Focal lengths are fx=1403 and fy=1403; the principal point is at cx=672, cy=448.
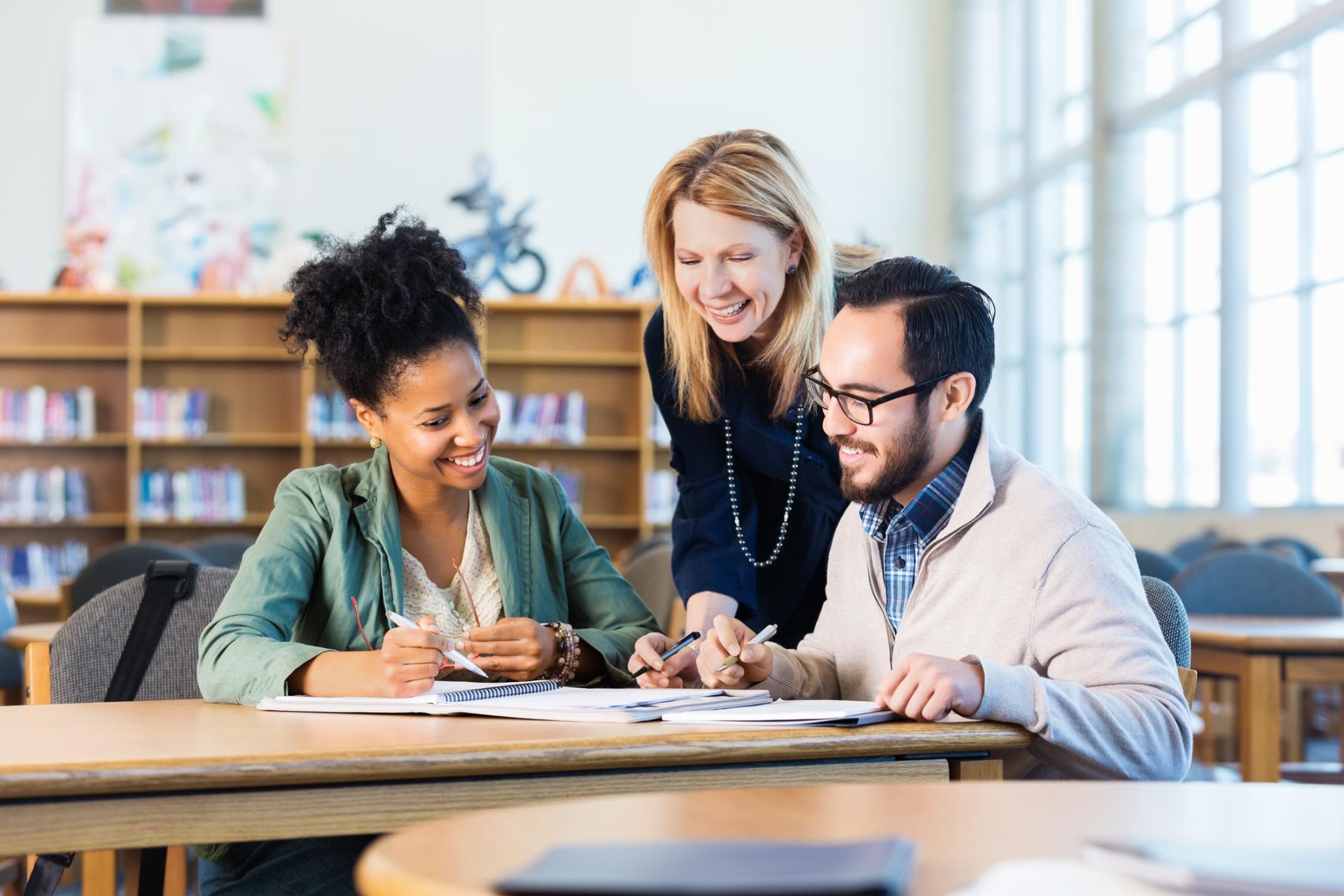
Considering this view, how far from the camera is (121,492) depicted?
712 cm

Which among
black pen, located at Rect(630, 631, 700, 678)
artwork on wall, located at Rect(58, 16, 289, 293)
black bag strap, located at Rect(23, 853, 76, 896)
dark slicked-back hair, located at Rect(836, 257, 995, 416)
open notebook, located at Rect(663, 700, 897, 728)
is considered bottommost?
black bag strap, located at Rect(23, 853, 76, 896)

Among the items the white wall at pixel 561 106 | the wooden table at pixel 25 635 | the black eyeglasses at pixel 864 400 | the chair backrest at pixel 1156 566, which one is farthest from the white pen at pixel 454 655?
the white wall at pixel 561 106

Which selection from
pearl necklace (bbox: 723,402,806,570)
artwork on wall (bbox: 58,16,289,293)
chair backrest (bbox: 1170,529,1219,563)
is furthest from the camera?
artwork on wall (bbox: 58,16,289,293)

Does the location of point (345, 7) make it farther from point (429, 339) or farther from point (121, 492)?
point (429, 339)

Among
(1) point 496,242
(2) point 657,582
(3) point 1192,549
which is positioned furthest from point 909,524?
(1) point 496,242

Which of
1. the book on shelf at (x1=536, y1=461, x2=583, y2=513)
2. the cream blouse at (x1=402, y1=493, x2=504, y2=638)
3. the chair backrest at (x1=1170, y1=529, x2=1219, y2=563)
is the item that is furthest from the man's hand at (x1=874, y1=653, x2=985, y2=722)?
the book on shelf at (x1=536, y1=461, x2=583, y2=513)

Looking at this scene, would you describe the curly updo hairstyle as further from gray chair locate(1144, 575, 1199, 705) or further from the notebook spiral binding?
gray chair locate(1144, 575, 1199, 705)

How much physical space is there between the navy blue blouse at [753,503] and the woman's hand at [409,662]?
0.82 m

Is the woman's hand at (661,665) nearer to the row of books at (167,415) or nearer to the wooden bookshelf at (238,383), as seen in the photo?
the wooden bookshelf at (238,383)

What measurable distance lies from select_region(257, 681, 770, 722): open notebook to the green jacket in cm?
11

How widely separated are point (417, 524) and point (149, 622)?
373 millimetres

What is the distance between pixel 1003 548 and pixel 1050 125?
8.26m

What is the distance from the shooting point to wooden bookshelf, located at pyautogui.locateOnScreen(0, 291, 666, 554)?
695cm

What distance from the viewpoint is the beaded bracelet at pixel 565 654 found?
1744 millimetres
